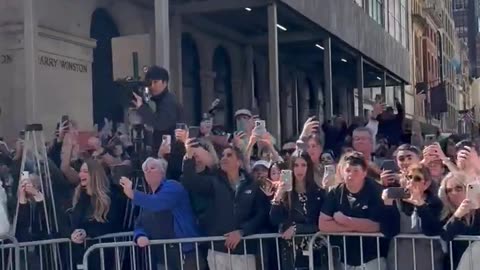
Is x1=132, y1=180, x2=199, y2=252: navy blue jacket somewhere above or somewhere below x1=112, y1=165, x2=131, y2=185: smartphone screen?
below

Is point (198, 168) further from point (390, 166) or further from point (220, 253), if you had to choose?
point (390, 166)

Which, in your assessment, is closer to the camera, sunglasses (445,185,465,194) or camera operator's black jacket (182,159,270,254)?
sunglasses (445,185,465,194)

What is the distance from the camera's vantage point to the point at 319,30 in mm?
20812

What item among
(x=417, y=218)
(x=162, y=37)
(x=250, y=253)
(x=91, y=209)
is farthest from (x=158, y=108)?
(x=162, y=37)

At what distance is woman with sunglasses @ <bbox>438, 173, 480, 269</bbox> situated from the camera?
21.1 feet

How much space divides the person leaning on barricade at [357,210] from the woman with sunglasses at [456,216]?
0.52 m

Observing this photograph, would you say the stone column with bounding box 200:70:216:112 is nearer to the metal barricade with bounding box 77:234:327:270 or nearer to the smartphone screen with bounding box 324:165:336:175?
the metal barricade with bounding box 77:234:327:270

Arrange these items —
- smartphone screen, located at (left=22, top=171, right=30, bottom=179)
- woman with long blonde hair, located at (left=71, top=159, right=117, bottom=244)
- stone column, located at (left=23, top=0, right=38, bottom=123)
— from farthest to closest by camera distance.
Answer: stone column, located at (left=23, top=0, right=38, bottom=123), woman with long blonde hair, located at (left=71, top=159, right=117, bottom=244), smartphone screen, located at (left=22, top=171, right=30, bottom=179)

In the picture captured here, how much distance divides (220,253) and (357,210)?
4.52ft

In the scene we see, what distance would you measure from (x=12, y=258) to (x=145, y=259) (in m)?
1.26

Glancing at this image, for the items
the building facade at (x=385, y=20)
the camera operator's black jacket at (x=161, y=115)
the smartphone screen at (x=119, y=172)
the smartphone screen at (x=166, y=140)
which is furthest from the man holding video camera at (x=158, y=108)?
the building facade at (x=385, y=20)

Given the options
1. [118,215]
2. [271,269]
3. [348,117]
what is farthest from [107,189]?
[348,117]

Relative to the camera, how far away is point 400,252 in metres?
6.84

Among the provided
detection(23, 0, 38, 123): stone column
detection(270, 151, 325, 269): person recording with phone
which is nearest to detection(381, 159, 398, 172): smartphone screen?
detection(270, 151, 325, 269): person recording with phone
